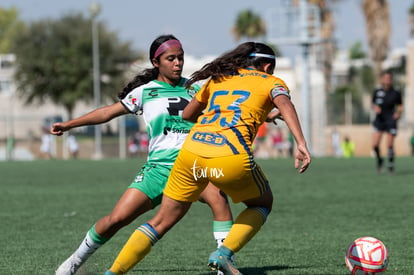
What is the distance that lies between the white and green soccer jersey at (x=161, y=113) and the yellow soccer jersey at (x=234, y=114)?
2.22 ft

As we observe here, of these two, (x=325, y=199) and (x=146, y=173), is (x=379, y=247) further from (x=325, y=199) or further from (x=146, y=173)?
(x=325, y=199)

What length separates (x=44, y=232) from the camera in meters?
9.09

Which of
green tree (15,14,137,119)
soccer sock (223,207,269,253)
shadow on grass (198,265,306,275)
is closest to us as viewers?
soccer sock (223,207,269,253)

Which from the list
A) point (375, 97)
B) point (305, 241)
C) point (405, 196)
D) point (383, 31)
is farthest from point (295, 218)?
point (383, 31)

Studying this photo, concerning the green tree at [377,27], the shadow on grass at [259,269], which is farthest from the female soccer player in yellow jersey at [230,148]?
the green tree at [377,27]

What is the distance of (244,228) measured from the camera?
5.31 meters

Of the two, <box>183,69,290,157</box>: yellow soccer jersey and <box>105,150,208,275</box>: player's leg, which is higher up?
<box>183,69,290,157</box>: yellow soccer jersey

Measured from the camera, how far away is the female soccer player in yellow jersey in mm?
5047

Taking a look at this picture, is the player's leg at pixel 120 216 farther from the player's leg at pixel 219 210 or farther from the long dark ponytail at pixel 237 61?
the long dark ponytail at pixel 237 61

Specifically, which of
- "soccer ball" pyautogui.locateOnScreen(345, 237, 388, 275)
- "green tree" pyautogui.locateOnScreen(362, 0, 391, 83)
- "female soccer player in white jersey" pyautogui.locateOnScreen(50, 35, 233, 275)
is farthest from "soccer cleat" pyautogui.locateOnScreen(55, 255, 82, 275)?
"green tree" pyautogui.locateOnScreen(362, 0, 391, 83)

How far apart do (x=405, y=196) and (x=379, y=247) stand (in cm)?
739

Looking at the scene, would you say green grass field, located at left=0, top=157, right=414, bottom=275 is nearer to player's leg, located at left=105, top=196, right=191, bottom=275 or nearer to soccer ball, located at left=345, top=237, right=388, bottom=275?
soccer ball, located at left=345, top=237, right=388, bottom=275

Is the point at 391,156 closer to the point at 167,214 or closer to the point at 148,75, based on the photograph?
the point at 148,75

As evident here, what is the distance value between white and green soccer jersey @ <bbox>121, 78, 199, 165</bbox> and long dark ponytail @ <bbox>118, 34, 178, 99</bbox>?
71 mm
